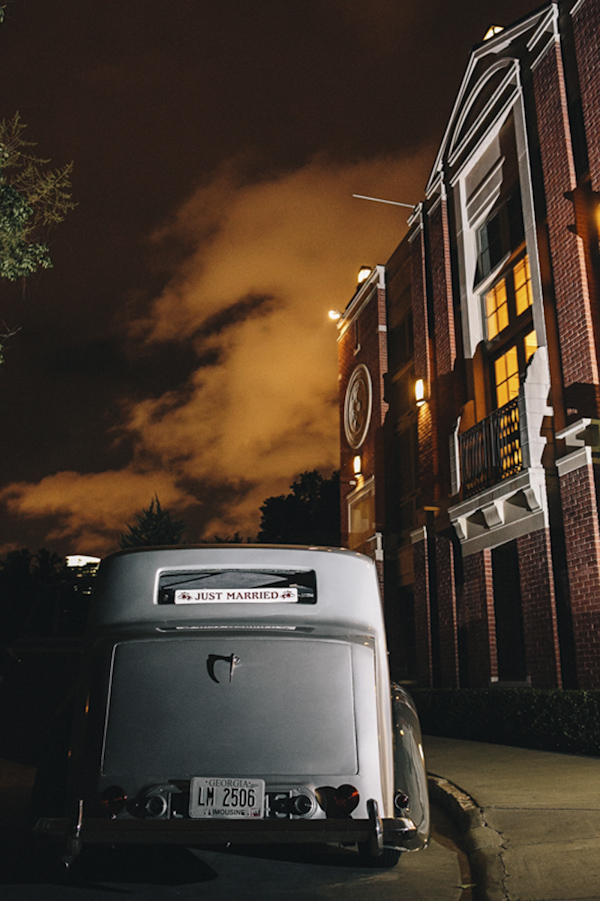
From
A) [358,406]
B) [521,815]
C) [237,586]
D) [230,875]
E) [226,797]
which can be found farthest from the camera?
[358,406]

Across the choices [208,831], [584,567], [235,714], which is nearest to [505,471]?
[584,567]

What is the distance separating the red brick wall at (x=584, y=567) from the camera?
11.6 m

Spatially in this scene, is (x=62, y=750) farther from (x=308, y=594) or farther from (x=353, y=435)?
(x=353, y=435)

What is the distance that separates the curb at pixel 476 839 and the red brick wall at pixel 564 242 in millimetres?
6495

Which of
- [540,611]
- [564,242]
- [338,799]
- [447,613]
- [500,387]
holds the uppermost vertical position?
[564,242]

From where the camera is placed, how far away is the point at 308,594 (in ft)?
17.0

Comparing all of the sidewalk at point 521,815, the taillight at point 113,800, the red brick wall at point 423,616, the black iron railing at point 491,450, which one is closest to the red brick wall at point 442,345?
the red brick wall at point 423,616

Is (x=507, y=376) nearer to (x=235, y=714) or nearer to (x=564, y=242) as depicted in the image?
(x=564, y=242)

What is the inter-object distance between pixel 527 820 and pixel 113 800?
3.49 meters

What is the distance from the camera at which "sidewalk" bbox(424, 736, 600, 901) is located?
4.88 metres

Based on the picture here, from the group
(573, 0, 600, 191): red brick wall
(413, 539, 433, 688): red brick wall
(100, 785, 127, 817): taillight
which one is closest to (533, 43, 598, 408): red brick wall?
(573, 0, 600, 191): red brick wall

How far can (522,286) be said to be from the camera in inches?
605

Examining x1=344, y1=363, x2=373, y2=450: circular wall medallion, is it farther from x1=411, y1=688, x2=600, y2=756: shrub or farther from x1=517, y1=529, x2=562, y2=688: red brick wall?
x1=517, y1=529, x2=562, y2=688: red brick wall

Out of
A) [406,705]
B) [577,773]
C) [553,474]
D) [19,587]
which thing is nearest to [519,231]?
[553,474]
